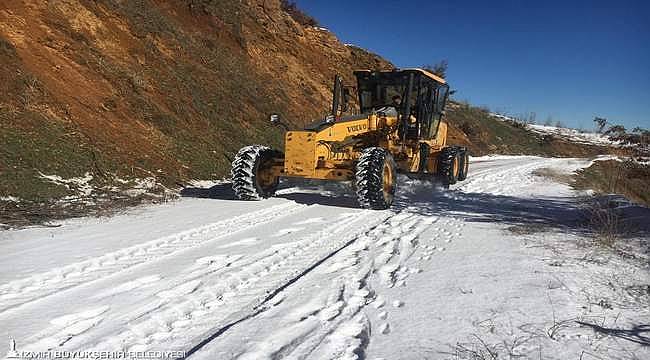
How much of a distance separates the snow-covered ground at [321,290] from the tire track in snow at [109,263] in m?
0.02

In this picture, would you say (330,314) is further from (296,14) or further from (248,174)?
(296,14)

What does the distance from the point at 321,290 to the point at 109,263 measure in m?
2.22

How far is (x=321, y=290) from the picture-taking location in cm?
408

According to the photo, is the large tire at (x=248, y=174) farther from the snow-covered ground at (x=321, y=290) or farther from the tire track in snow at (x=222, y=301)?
the tire track in snow at (x=222, y=301)

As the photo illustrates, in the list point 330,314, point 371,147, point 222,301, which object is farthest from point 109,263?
point 371,147

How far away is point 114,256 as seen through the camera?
4996mm

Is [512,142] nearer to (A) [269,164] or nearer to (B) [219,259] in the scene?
(A) [269,164]

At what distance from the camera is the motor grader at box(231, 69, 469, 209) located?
8.66 metres

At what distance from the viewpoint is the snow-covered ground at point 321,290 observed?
3.07m

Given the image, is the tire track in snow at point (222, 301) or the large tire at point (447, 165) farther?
the large tire at point (447, 165)

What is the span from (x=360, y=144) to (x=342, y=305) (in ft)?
22.0

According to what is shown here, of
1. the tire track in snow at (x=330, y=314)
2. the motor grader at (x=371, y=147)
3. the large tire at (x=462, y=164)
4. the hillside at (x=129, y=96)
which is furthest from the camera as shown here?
the large tire at (x=462, y=164)

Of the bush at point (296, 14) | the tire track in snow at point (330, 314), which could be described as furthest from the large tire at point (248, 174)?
the bush at point (296, 14)

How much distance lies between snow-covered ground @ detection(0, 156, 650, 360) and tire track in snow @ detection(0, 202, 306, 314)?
0.02 m
